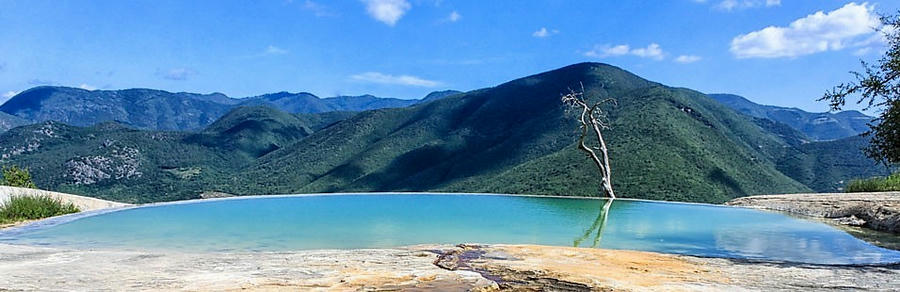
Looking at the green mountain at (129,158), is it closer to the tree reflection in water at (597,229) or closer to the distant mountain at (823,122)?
the tree reflection in water at (597,229)

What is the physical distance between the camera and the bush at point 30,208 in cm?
943

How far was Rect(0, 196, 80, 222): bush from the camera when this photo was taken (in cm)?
943

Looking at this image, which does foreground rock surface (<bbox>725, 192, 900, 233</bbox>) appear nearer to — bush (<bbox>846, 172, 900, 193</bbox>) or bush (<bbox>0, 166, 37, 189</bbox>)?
bush (<bbox>846, 172, 900, 193</bbox>)

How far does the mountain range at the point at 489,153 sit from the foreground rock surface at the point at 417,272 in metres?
19.8

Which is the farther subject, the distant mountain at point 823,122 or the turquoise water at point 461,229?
the distant mountain at point 823,122

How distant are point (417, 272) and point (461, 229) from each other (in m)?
4.82

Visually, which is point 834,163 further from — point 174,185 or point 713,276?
point 174,185

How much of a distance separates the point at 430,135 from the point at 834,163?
36.8 metres

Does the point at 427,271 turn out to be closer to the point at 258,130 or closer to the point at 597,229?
the point at 597,229

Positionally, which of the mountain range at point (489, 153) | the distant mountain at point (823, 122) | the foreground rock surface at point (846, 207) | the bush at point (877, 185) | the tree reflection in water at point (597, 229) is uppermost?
the distant mountain at point (823, 122)

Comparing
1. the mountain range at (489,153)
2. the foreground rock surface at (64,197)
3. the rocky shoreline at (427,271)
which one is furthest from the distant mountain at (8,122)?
the rocky shoreline at (427,271)

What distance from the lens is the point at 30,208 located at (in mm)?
9797

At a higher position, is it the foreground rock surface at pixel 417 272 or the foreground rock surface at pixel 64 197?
the foreground rock surface at pixel 64 197

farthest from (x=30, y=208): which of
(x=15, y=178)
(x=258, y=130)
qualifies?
(x=258, y=130)
